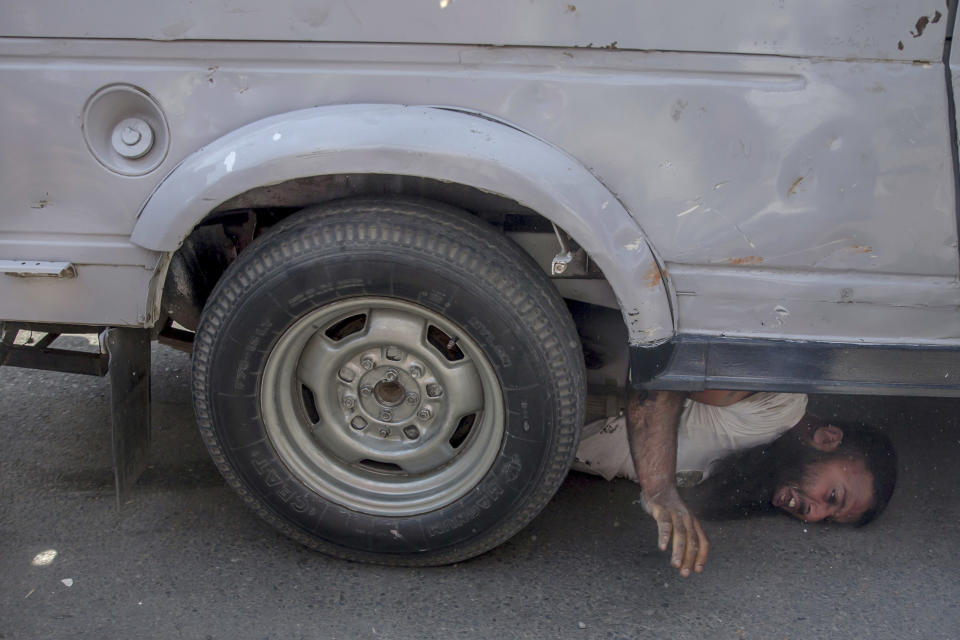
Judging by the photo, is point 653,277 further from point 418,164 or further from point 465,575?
point 465,575

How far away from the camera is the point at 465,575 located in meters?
2.57

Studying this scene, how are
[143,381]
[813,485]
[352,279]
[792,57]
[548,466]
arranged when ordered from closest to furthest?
[792,57] → [352,279] → [548,466] → [143,381] → [813,485]

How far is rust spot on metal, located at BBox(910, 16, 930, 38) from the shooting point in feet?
6.72

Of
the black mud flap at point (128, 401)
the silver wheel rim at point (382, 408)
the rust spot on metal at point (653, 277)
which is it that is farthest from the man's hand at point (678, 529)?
the black mud flap at point (128, 401)

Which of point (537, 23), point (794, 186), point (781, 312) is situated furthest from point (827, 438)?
point (537, 23)

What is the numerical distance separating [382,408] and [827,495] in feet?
5.22

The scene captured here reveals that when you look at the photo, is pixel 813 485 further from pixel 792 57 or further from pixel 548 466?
pixel 792 57

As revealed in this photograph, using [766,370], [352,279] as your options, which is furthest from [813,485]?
[352,279]

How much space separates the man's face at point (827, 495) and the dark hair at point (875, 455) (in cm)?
3

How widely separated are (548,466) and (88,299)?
1.40m

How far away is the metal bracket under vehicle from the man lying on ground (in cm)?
151

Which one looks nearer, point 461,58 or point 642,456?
point 461,58

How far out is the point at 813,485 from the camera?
9.60ft

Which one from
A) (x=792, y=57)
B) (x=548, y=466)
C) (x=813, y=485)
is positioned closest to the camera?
(x=792, y=57)
